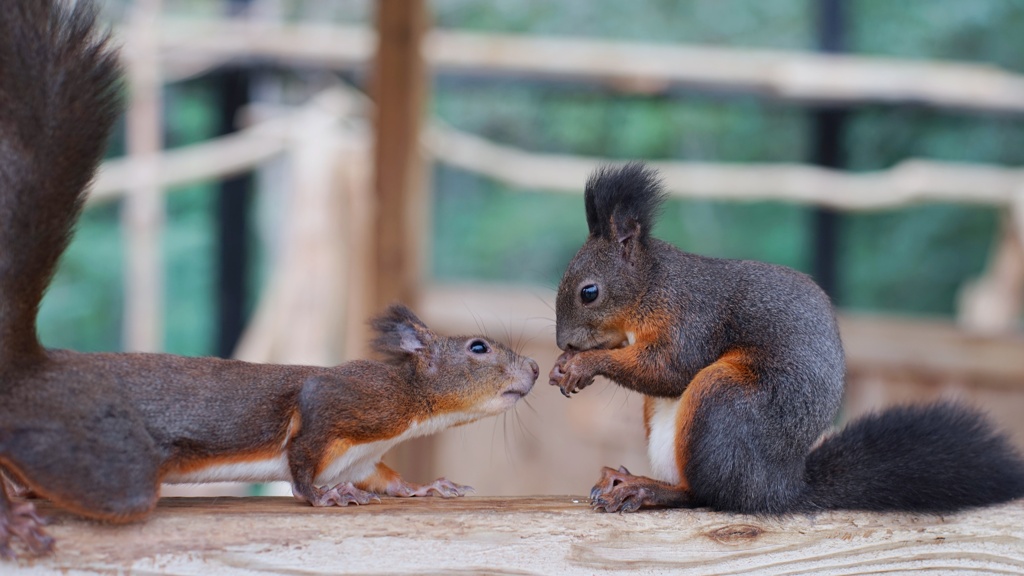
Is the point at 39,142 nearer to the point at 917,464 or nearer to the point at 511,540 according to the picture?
the point at 511,540

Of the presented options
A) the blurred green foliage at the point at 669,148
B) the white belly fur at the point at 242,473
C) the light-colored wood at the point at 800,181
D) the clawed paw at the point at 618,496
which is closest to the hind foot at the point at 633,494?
the clawed paw at the point at 618,496

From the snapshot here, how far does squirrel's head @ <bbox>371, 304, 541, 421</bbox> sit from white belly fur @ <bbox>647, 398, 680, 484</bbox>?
0.27 m

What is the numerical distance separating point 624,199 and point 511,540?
0.76m

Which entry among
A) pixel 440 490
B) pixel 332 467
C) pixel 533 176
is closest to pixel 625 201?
pixel 440 490

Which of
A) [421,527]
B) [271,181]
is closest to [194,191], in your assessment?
[271,181]

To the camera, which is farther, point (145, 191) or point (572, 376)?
point (145, 191)

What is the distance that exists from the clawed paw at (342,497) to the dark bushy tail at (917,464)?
2.75 feet

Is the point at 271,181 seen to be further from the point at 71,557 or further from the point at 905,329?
the point at 71,557

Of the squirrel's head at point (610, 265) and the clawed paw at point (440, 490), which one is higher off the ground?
the squirrel's head at point (610, 265)

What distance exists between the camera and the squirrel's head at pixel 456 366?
7.06 ft

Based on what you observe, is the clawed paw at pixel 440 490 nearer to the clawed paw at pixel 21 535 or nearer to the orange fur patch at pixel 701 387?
the orange fur patch at pixel 701 387

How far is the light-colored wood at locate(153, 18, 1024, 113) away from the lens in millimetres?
6363

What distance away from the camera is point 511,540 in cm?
184

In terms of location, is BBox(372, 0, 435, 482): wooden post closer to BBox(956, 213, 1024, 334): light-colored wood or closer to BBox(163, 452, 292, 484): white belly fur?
BBox(163, 452, 292, 484): white belly fur
